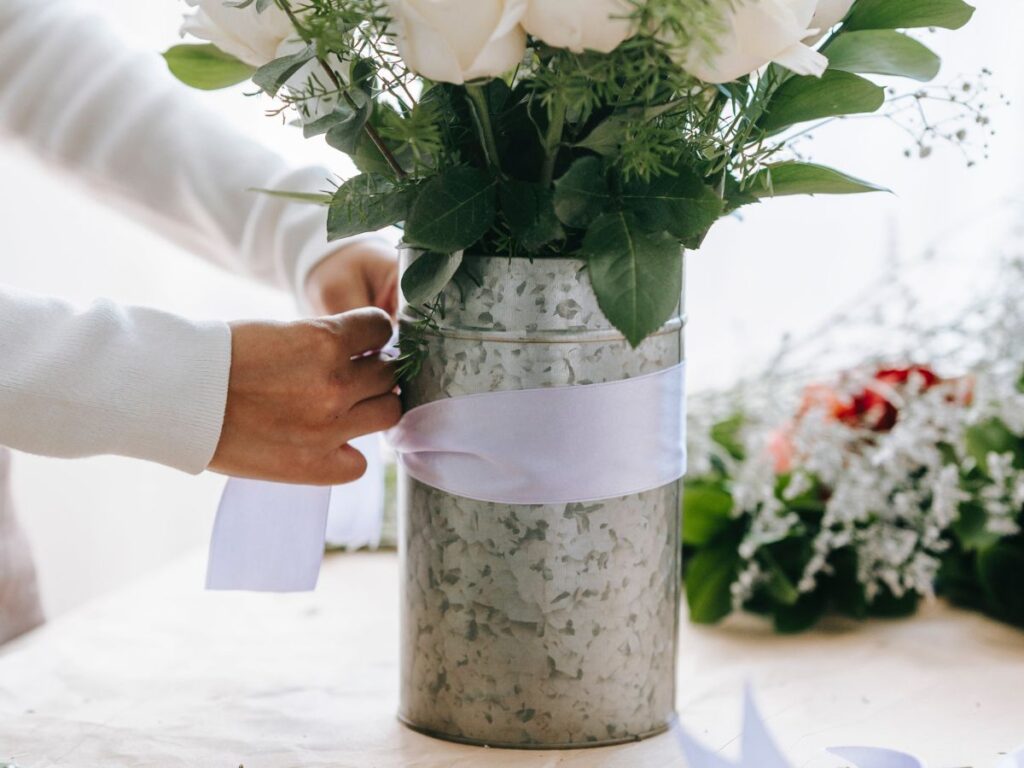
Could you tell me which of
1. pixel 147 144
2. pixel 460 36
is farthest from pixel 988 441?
pixel 147 144

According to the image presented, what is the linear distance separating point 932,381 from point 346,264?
516mm

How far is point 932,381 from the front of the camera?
94 cm

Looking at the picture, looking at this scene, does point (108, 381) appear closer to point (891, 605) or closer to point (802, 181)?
point (802, 181)

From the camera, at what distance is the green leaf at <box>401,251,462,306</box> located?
0.56m

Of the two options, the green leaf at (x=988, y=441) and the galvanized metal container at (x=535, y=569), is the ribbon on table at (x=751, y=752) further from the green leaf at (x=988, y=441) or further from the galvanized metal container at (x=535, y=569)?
the green leaf at (x=988, y=441)

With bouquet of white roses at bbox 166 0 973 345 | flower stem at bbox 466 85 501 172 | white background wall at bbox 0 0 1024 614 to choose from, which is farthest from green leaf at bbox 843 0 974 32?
white background wall at bbox 0 0 1024 614

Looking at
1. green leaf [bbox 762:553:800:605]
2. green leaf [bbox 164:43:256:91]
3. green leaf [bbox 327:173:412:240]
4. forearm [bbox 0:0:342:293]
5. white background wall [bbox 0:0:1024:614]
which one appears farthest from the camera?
white background wall [bbox 0:0:1024:614]

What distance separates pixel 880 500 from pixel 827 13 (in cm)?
46

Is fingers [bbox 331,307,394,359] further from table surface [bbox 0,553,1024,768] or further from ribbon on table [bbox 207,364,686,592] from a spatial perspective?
table surface [bbox 0,553,1024,768]

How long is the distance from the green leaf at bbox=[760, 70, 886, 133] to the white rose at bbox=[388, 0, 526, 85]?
164mm

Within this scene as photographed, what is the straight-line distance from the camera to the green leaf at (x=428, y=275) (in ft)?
1.84

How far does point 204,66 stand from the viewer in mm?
685

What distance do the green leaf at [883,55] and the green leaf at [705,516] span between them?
44 cm

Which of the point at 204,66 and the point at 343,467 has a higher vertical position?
the point at 204,66
